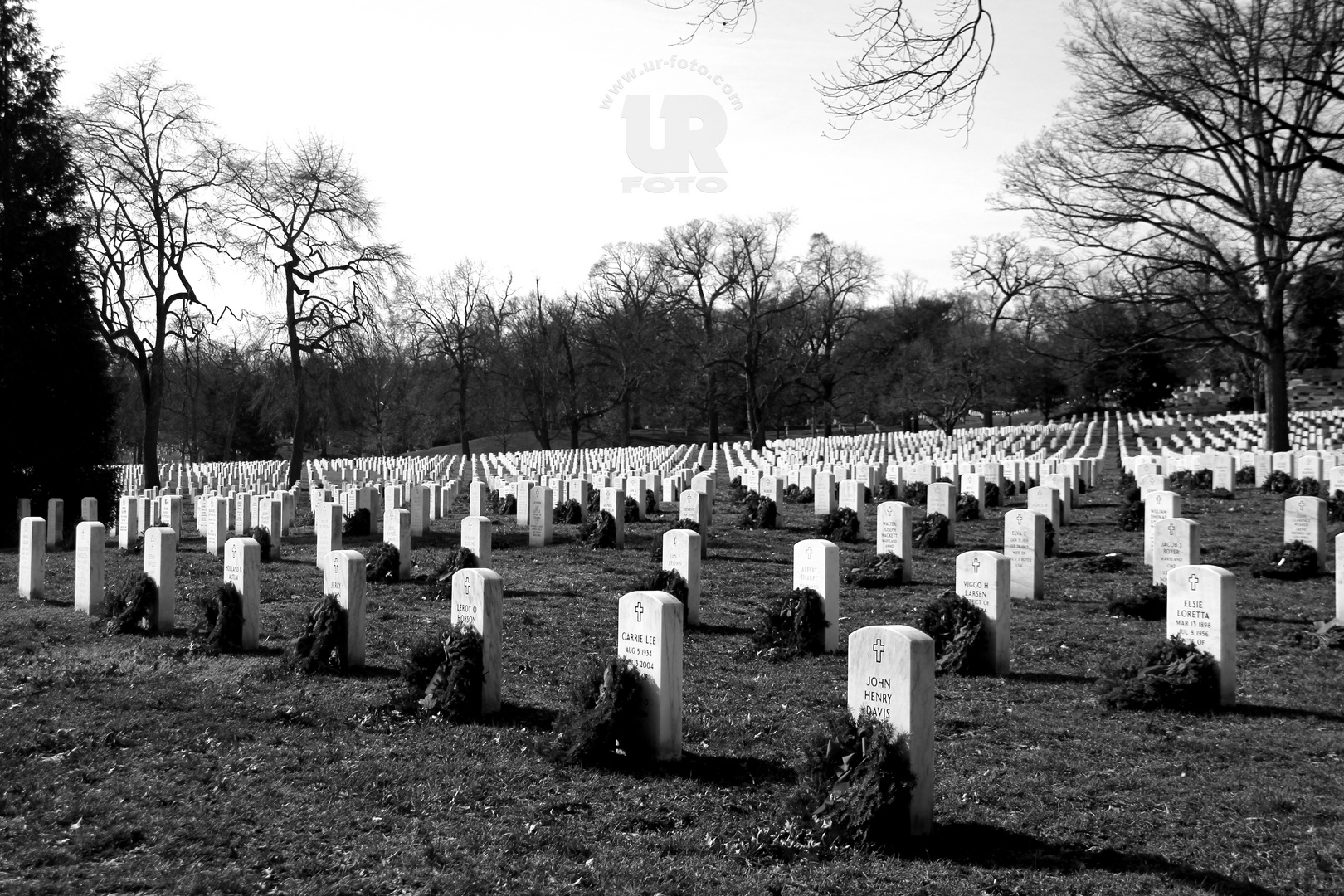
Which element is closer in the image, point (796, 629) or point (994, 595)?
point (994, 595)

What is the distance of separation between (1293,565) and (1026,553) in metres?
3.33

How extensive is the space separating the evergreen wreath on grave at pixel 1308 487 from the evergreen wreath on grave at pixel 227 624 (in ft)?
58.2

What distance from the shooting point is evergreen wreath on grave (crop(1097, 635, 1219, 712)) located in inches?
297

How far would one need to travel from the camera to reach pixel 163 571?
10555 mm

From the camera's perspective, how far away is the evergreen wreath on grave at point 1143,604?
10742 millimetres

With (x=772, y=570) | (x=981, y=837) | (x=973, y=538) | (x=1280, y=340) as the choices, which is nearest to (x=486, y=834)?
(x=981, y=837)

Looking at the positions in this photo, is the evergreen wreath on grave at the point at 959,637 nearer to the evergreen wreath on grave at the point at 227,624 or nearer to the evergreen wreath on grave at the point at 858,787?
the evergreen wreath on grave at the point at 858,787

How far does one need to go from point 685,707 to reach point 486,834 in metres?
2.65

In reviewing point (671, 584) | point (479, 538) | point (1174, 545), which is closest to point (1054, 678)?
point (1174, 545)

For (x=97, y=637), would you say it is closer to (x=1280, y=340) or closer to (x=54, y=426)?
(x=54, y=426)

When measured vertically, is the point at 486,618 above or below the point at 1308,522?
below

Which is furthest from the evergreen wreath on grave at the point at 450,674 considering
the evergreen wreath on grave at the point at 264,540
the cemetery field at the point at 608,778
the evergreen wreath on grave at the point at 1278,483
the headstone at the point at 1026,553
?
the evergreen wreath on grave at the point at 1278,483

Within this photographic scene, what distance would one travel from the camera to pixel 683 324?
62906 millimetres

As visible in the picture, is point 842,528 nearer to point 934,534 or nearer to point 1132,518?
point 934,534
